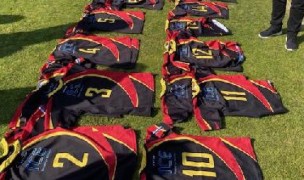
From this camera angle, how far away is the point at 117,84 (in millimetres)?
5520

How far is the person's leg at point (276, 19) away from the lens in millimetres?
6882

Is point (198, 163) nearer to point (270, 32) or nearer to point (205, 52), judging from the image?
point (205, 52)

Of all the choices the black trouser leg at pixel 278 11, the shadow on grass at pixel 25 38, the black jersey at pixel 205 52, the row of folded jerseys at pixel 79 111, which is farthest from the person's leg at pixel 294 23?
the shadow on grass at pixel 25 38


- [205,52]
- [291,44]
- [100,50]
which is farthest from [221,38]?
[100,50]

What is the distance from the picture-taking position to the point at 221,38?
7.12 meters

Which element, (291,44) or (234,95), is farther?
(291,44)

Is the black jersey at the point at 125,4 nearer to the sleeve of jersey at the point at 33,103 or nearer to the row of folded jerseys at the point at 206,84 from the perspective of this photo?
the row of folded jerseys at the point at 206,84

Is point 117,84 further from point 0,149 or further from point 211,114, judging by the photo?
point 0,149

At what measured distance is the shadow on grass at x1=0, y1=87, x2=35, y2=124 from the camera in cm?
490

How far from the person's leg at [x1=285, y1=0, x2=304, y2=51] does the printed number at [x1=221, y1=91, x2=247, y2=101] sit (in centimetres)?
187

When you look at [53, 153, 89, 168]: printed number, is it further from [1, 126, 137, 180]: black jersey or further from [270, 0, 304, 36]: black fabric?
[270, 0, 304, 36]: black fabric

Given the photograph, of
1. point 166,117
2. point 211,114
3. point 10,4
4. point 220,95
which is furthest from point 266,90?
point 10,4

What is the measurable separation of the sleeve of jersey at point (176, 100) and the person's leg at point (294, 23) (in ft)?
7.49

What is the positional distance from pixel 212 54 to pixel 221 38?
85 centimetres
